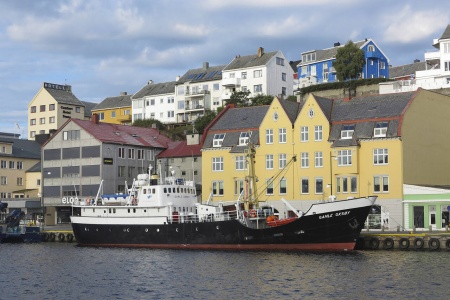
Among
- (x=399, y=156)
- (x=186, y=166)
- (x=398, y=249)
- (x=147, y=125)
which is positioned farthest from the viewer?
(x=147, y=125)

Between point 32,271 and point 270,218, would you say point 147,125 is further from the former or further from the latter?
point 32,271

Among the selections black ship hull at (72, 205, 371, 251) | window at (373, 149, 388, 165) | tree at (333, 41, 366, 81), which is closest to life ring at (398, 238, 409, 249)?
black ship hull at (72, 205, 371, 251)

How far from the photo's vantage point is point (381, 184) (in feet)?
237

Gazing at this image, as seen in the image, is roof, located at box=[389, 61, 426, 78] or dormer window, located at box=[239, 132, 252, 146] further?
roof, located at box=[389, 61, 426, 78]

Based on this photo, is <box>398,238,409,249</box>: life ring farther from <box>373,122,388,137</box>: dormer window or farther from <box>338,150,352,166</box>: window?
<box>373,122,388,137</box>: dormer window

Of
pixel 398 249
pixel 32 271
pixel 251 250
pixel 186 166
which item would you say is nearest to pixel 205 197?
pixel 186 166

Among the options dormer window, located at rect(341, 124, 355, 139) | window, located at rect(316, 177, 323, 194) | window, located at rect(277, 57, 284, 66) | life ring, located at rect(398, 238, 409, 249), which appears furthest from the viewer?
window, located at rect(277, 57, 284, 66)

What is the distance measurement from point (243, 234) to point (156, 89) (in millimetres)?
71553

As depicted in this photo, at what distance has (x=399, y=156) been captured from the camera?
235 ft

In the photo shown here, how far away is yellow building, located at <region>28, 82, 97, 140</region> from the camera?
128 meters

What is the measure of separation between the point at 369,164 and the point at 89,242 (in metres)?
29.5

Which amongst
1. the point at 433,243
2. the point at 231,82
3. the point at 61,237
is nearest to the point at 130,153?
the point at 61,237

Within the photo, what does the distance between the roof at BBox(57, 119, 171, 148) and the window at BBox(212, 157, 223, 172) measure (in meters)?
15.3

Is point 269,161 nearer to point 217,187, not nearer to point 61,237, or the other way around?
point 217,187
